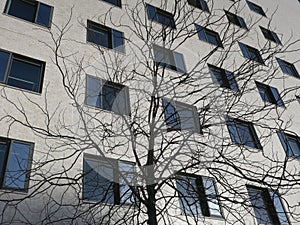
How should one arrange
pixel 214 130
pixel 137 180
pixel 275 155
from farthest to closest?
pixel 275 155, pixel 214 130, pixel 137 180

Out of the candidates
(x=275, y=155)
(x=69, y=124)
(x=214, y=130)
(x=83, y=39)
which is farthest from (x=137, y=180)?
(x=275, y=155)

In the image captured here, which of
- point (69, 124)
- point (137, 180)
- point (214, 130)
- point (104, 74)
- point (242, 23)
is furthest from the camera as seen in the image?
point (242, 23)

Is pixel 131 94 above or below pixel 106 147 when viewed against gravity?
above

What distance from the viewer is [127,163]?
8289 mm

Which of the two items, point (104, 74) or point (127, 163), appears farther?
point (104, 74)

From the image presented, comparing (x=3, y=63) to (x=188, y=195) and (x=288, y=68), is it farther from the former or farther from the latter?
(x=288, y=68)

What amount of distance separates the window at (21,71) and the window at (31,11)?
73.6 inches

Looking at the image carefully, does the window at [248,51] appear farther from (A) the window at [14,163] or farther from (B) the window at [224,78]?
(A) the window at [14,163]

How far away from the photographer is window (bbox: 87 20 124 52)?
11.1 meters

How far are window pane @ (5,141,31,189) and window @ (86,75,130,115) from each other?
2407 mm

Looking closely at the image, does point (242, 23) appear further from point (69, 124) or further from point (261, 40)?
point (69, 124)

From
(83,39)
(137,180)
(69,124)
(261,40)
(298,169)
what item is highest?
(261,40)

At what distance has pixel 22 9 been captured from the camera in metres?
10.3

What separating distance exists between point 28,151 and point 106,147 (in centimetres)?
199
